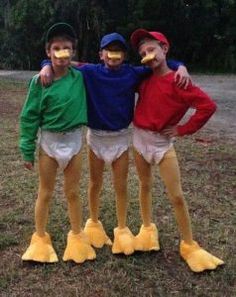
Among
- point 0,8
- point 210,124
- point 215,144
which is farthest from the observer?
point 0,8

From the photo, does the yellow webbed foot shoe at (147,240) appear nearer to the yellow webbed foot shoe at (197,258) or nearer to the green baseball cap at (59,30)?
the yellow webbed foot shoe at (197,258)

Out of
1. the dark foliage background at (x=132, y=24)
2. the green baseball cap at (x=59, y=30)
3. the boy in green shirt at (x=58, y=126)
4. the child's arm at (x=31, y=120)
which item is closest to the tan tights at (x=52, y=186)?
the boy in green shirt at (x=58, y=126)

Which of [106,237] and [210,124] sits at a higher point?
[106,237]

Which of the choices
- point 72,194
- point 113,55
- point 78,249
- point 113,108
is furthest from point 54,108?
point 78,249

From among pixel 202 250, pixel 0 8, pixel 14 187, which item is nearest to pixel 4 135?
pixel 14 187

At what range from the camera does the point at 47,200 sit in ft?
10.6

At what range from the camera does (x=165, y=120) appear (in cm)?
307

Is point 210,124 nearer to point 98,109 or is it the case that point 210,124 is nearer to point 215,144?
point 215,144

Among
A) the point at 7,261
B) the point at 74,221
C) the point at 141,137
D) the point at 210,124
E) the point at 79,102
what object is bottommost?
the point at 210,124

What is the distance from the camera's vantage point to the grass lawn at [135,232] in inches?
116

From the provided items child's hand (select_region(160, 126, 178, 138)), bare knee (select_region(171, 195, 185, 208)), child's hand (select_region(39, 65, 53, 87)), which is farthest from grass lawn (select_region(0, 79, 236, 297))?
child's hand (select_region(39, 65, 53, 87))

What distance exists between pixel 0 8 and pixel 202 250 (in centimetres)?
1851

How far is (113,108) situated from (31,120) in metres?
0.49

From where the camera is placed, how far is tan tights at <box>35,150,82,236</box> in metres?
3.15
